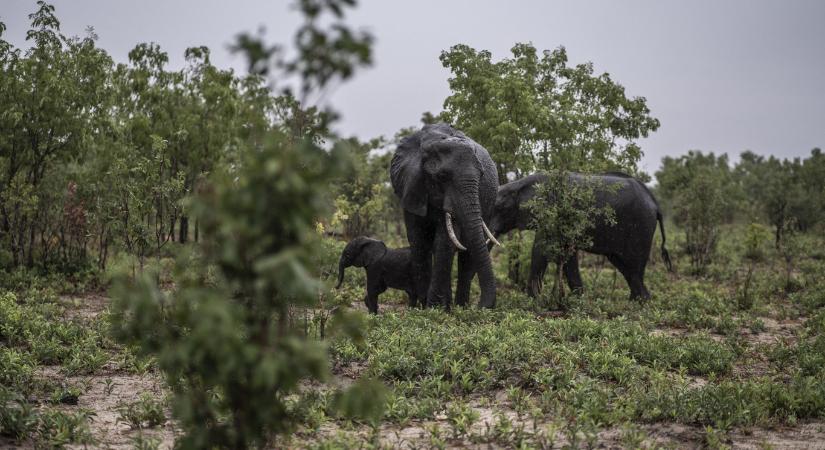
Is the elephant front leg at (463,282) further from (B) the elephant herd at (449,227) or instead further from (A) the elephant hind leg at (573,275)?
(A) the elephant hind leg at (573,275)

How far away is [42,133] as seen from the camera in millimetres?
13969

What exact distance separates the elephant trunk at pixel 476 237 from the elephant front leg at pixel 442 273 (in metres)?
0.41

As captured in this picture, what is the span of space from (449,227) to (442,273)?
2.28ft

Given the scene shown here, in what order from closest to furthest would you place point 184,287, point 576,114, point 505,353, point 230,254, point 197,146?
point 230,254
point 184,287
point 505,353
point 576,114
point 197,146

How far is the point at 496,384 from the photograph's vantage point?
22.6 ft

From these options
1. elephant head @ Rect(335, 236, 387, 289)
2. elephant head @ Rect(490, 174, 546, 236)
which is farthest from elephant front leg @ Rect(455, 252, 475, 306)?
elephant head @ Rect(490, 174, 546, 236)

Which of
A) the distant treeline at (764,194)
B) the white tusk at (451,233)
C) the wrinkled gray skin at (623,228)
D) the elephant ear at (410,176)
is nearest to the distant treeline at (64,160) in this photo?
the elephant ear at (410,176)

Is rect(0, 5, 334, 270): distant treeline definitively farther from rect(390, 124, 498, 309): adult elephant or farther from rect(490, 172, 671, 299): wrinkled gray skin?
rect(490, 172, 671, 299): wrinkled gray skin

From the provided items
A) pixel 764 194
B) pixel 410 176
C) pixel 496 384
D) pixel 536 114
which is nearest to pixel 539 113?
pixel 536 114

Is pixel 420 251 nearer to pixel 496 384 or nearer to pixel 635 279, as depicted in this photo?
pixel 635 279

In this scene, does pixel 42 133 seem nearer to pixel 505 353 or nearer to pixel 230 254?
pixel 505 353

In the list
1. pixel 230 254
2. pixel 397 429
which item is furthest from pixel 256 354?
pixel 397 429

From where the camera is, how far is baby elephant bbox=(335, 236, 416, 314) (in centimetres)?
1160

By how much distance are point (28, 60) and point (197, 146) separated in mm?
5652
